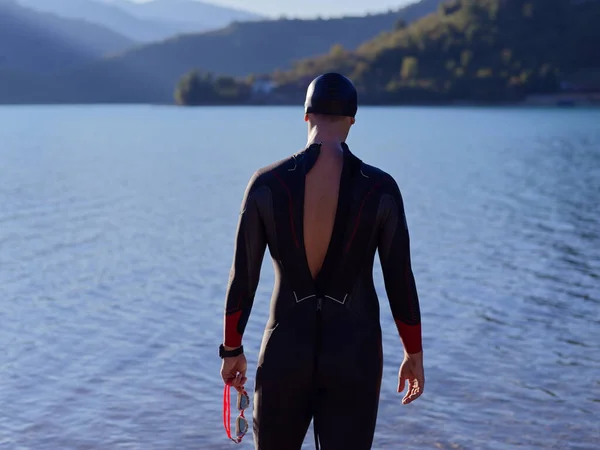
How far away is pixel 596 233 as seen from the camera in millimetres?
23547

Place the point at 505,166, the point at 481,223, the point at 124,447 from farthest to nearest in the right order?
the point at 505,166 < the point at 481,223 < the point at 124,447

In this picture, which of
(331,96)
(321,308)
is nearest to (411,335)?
(321,308)

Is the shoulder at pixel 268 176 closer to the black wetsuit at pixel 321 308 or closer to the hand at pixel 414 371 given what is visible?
the black wetsuit at pixel 321 308

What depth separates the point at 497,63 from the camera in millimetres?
181875

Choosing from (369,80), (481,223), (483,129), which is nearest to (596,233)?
(481,223)

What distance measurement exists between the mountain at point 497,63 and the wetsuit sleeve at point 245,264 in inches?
6665

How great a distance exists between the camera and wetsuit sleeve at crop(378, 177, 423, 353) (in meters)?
4.11

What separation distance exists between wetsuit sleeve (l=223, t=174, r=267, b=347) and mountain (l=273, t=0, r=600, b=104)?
16930 cm

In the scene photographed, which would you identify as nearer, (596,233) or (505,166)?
(596,233)

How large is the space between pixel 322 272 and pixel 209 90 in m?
183

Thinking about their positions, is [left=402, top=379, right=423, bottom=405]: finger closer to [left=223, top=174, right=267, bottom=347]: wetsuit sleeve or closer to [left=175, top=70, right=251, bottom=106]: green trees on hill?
[left=223, top=174, right=267, bottom=347]: wetsuit sleeve

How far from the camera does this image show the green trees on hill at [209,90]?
183 m

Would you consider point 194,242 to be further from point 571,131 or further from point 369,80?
point 369,80

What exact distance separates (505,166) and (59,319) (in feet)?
125
